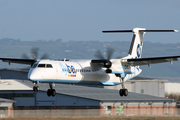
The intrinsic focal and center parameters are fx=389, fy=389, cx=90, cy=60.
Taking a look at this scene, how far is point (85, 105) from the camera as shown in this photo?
212 ft

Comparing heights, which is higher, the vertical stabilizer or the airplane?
the vertical stabilizer

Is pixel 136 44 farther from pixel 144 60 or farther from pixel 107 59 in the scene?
Answer: pixel 107 59

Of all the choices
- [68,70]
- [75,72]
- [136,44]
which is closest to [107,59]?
[75,72]

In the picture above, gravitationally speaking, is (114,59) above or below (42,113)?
above

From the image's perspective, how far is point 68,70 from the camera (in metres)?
34.2

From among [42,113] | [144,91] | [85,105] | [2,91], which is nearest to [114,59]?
→ [42,113]

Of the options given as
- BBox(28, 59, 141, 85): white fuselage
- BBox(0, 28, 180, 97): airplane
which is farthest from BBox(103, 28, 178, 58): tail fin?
→ BBox(28, 59, 141, 85): white fuselage

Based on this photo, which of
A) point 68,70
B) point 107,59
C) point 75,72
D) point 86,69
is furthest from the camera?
point 107,59

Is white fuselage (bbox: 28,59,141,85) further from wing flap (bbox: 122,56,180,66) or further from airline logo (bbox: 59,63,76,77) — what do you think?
wing flap (bbox: 122,56,180,66)

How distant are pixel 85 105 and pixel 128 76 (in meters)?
25.7

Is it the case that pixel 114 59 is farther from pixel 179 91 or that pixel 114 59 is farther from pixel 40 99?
pixel 179 91

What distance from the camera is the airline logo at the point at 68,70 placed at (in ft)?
111

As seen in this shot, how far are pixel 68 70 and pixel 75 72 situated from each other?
37.4 inches

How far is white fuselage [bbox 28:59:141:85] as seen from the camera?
32094 millimetres
